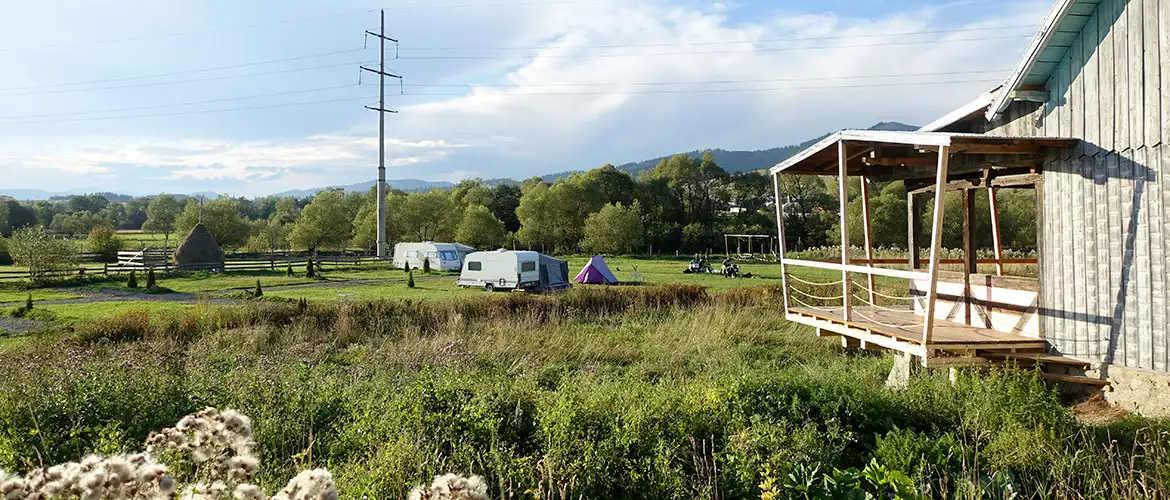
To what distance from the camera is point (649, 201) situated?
53.4 metres

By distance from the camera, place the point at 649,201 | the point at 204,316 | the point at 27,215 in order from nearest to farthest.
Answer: the point at 204,316
the point at 649,201
the point at 27,215

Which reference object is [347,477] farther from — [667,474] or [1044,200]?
[1044,200]

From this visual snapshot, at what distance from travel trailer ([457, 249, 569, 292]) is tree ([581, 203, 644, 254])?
19.2m

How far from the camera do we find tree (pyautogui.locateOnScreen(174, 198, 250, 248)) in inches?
1799

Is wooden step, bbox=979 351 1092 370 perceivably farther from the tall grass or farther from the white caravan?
the white caravan

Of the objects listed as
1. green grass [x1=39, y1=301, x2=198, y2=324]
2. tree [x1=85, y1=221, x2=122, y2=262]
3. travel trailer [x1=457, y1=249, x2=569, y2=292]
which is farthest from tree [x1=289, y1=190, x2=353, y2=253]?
green grass [x1=39, y1=301, x2=198, y2=324]

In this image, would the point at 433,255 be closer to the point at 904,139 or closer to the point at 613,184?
the point at 613,184

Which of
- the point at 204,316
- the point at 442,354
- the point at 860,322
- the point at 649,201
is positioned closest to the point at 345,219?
the point at 649,201

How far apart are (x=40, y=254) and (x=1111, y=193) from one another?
31.2 m

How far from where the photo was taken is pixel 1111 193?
5652 mm

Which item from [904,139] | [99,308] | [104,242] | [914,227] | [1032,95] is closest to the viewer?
[904,139]

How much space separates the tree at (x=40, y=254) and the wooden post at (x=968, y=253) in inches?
1178

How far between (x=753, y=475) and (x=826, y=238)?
4430 cm

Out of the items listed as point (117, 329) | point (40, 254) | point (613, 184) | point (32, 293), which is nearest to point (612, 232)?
point (613, 184)
